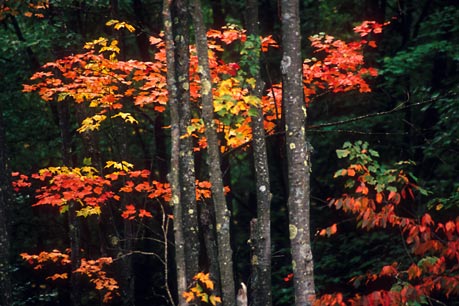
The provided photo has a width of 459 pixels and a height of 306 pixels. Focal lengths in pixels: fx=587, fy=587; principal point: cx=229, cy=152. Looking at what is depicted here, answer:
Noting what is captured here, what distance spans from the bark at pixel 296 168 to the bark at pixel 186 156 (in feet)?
6.99

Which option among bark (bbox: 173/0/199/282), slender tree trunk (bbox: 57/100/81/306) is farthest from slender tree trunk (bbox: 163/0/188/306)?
slender tree trunk (bbox: 57/100/81/306)

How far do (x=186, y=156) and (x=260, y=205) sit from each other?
1.69 metres

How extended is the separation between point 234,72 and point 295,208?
3919mm

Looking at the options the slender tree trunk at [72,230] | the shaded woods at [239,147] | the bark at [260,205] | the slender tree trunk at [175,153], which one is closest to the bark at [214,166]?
the shaded woods at [239,147]

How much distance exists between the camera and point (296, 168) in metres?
8.19

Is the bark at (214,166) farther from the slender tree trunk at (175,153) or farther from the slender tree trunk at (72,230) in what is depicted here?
the slender tree trunk at (72,230)

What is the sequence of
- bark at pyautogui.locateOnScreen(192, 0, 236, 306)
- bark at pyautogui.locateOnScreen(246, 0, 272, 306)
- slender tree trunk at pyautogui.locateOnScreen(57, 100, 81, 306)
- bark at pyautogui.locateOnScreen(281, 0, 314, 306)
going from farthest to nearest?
slender tree trunk at pyautogui.locateOnScreen(57, 100, 81, 306) < bark at pyautogui.locateOnScreen(246, 0, 272, 306) < bark at pyautogui.locateOnScreen(192, 0, 236, 306) < bark at pyautogui.locateOnScreen(281, 0, 314, 306)

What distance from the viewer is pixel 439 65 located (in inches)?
637

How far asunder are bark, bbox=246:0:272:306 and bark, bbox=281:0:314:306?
1.99 m

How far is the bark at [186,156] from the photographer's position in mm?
9750

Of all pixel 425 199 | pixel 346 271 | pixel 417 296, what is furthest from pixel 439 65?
pixel 417 296

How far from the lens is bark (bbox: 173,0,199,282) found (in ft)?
32.0

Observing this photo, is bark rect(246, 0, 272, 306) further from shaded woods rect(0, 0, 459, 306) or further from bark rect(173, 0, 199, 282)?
bark rect(173, 0, 199, 282)

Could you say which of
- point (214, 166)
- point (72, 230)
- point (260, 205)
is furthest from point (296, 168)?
point (72, 230)
